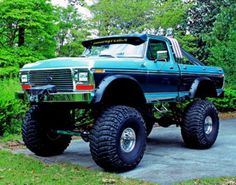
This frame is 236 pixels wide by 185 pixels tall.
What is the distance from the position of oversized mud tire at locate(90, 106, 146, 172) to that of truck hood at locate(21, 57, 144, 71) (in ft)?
2.23

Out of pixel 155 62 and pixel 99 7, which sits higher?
pixel 99 7

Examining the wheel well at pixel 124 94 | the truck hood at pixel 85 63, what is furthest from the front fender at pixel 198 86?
the truck hood at pixel 85 63

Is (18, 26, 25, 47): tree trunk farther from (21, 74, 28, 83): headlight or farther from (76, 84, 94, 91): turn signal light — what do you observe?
(76, 84, 94, 91): turn signal light

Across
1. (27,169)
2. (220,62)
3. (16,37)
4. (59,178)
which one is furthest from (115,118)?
(16,37)

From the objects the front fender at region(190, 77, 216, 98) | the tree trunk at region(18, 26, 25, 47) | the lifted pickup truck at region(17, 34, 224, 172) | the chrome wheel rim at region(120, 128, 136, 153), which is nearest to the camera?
the lifted pickup truck at region(17, 34, 224, 172)

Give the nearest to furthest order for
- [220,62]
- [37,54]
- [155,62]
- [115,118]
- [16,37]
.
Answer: [115,118] → [155,62] → [220,62] → [37,54] → [16,37]

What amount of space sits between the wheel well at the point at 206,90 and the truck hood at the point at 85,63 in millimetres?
2157

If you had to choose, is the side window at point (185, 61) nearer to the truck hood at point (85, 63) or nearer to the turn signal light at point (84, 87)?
the truck hood at point (85, 63)

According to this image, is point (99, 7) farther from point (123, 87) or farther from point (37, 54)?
point (123, 87)

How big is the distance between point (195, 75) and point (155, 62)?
1380mm

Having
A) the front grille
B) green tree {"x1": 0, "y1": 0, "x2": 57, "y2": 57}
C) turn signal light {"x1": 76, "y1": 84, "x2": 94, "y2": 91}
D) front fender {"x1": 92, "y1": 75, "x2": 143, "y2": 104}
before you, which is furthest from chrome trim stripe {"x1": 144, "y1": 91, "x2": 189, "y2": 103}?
green tree {"x1": 0, "y1": 0, "x2": 57, "y2": 57}

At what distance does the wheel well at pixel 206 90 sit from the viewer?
777 cm

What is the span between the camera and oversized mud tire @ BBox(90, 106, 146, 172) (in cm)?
529

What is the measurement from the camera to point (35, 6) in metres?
18.3
